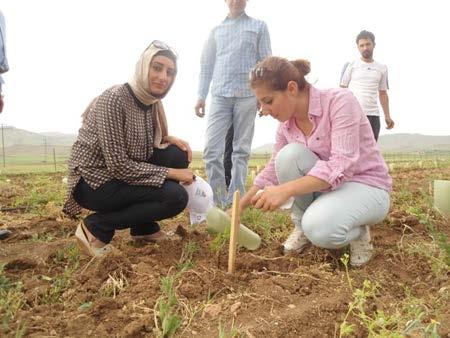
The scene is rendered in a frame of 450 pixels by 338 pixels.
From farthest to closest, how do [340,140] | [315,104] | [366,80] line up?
[366,80] → [315,104] → [340,140]

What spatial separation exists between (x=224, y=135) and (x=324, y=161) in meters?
1.87

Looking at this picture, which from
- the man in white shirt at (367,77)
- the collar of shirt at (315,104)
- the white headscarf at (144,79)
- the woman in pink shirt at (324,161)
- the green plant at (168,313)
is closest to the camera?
the green plant at (168,313)

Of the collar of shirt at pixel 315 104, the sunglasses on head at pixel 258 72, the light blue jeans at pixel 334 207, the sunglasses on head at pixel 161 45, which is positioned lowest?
the light blue jeans at pixel 334 207

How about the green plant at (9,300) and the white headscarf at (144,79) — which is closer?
the green plant at (9,300)

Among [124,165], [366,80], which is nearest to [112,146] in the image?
[124,165]

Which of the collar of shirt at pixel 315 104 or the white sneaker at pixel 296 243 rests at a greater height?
the collar of shirt at pixel 315 104

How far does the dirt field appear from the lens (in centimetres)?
144

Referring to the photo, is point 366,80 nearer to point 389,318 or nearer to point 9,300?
point 389,318

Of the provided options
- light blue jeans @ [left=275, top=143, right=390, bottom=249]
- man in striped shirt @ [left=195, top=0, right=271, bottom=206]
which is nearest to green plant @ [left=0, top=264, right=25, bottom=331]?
light blue jeans @ [left=275, top=143, right=390, bottom=249]

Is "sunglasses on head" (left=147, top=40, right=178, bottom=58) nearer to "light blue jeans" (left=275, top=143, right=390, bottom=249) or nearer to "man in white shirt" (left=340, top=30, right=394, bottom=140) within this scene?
"light blue jeans" (left=275, top=143, right=390, bottom=249)

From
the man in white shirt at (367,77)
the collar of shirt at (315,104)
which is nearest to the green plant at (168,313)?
the collar of shirt at (315,104)

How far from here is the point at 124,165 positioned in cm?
230

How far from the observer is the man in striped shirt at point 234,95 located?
3777mm

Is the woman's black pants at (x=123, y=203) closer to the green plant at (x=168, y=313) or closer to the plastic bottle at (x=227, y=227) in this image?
the plastic bottle at (x=227, y=227)
